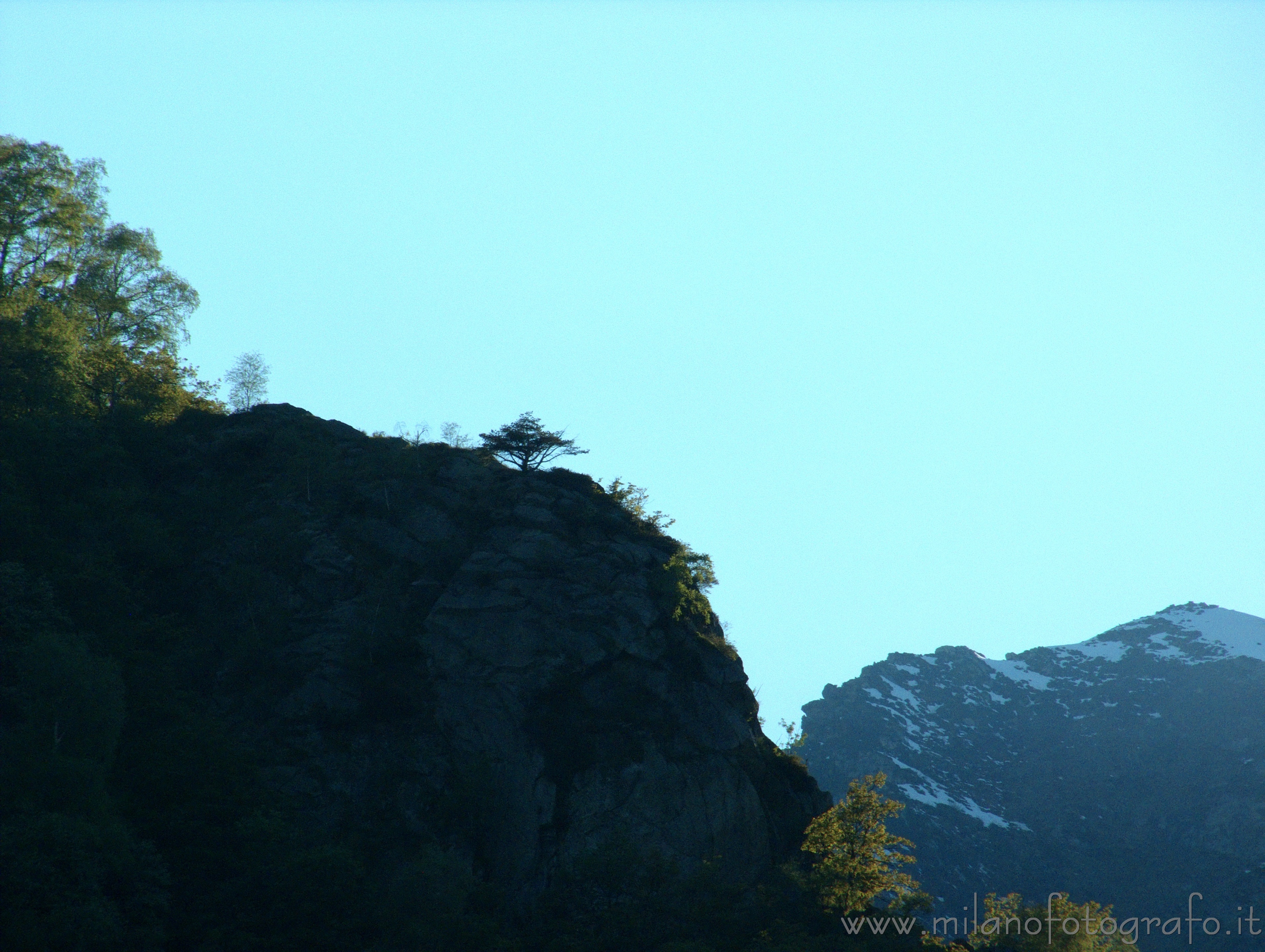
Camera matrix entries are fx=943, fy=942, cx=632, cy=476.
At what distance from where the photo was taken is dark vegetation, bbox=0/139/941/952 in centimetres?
4050

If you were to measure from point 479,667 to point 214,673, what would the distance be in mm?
15013

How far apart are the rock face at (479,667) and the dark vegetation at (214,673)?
0.25 metres

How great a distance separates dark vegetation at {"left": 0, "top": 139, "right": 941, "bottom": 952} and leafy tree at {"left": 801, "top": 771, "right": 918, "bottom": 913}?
0.87 metres

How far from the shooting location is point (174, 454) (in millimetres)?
66562

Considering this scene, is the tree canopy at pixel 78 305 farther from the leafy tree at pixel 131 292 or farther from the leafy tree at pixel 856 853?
the leafy tree at pixel 856 853

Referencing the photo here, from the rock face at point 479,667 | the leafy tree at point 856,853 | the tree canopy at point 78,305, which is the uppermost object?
the tree canopy at point 78,305

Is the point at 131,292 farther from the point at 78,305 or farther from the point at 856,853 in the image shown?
the point at 856,853

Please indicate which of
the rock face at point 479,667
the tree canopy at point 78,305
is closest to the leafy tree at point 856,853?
the rock face at point 479,667

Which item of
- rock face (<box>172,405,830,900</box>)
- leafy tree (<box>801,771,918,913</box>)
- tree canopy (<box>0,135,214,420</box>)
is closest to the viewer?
leafy tree (<box>801,771,918,913</box>)

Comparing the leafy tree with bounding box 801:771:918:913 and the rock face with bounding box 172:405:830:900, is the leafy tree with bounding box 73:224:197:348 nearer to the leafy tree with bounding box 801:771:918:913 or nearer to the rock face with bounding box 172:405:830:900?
the rock face with bounding box 172:405:830:900

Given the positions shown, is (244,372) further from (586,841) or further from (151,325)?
(586,841)

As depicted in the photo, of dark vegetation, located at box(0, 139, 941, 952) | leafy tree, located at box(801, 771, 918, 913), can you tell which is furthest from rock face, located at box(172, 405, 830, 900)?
leafy tree, located at box(801, 771, 918, 913)

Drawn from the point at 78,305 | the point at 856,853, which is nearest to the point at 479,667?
the point at 856,853

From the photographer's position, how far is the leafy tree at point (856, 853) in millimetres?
48781
